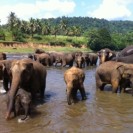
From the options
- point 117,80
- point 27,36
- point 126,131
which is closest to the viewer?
point 126,131

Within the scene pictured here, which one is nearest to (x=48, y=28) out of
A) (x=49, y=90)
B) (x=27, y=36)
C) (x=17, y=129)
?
(x=27, y=36)

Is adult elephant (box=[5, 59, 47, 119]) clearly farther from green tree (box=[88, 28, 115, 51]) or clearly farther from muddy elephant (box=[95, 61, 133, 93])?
green tree (box=[88, 28, 115, 51])

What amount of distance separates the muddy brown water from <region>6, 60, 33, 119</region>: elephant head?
2.05 feet

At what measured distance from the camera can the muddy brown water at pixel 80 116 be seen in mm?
8344

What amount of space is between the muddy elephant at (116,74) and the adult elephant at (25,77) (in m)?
2.80

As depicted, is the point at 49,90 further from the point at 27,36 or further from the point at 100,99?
the point at 27,36

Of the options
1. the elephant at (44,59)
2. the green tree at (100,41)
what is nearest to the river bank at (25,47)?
the green tree at (100,41)

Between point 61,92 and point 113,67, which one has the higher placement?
point 113,67

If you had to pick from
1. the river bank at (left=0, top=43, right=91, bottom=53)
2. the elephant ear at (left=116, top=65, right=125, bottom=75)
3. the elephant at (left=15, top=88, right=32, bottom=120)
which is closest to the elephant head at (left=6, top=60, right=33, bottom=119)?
the elephant at (left=15, top=88, right=32, bottom=120)

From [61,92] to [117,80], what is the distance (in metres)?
2.40

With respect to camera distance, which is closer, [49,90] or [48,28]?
[49,90]

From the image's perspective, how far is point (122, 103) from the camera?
11.5 meters

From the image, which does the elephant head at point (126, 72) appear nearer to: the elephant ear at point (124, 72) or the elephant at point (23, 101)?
the elephant ear at point (124, 72)

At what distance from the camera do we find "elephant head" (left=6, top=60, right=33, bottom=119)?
8.61 meters
